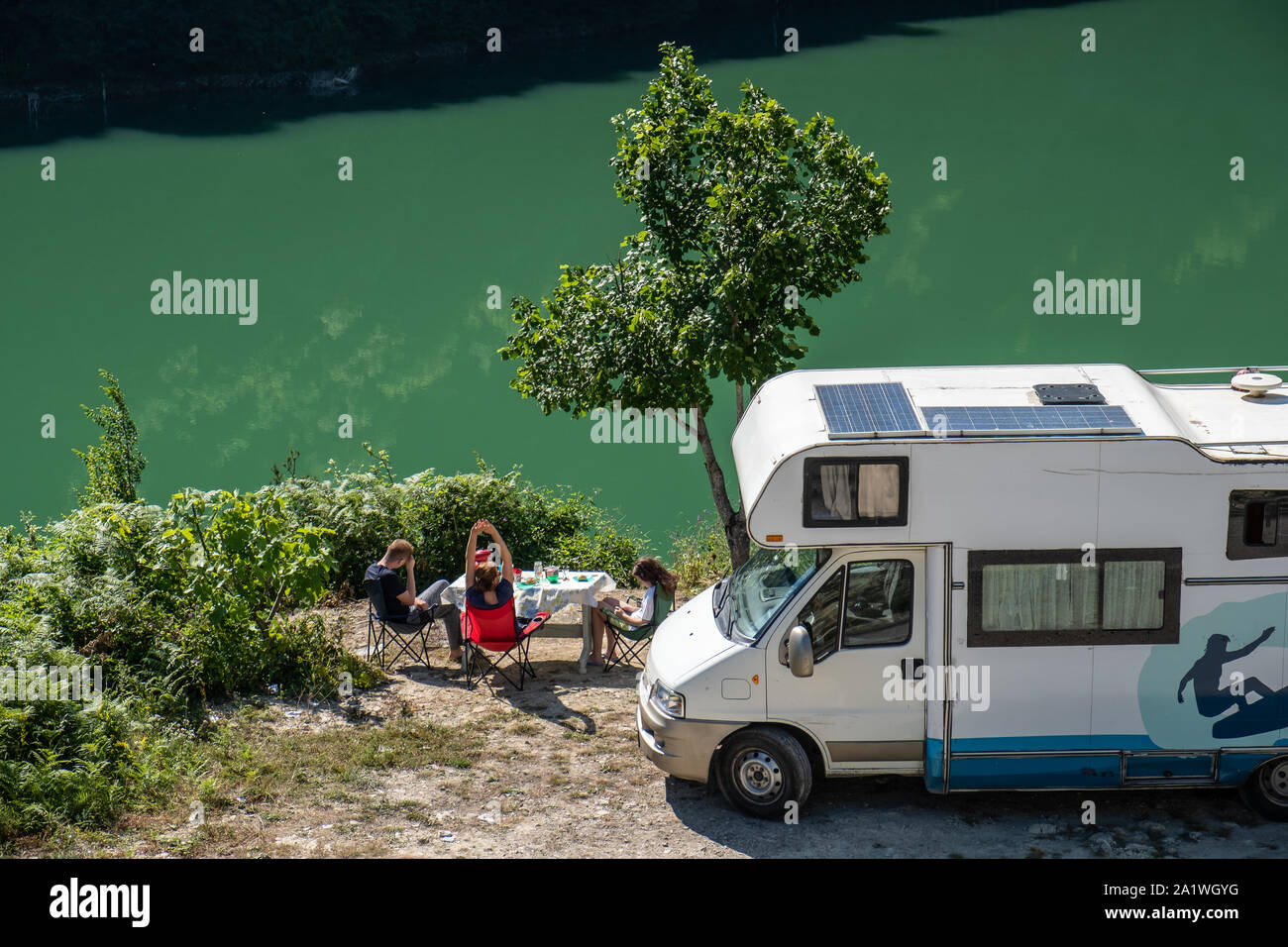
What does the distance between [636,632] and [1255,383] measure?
509 centimetres

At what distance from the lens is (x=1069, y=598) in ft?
27.3

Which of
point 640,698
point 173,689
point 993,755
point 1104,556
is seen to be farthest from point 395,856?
point 1104,556

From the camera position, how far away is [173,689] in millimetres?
10344

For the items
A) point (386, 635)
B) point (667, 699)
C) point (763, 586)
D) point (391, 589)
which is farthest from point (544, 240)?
point (667, 699)

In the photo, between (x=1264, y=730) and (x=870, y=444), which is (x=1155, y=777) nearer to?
(x=1264, y=730)

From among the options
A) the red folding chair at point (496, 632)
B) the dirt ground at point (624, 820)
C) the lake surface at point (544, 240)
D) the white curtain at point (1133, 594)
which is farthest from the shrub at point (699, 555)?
the white curtain at point (1133, 594)

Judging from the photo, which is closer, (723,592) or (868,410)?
(868,410)

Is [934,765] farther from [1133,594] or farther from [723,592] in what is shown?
[723,592]

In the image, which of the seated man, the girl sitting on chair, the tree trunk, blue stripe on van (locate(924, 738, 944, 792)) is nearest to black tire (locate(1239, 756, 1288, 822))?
blue stripe on van (locate(924, 738, 944, 792))

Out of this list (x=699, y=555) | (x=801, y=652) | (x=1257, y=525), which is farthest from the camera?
(x=699, y=555)

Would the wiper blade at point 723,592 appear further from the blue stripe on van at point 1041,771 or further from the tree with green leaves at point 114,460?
the tree with green leaves at point 114,460

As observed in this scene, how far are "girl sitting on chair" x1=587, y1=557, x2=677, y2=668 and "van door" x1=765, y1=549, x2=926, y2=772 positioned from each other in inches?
101

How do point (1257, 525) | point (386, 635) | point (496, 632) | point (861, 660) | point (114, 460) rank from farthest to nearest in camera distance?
point (114, 460)
point (386, 635)
point (496, 632)
point (861, 660)
point (1257, 525)

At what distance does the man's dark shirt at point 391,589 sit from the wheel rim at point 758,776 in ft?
12.3
